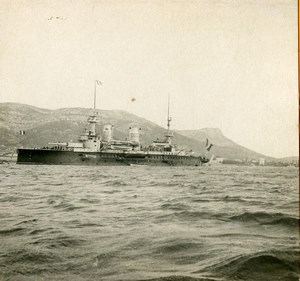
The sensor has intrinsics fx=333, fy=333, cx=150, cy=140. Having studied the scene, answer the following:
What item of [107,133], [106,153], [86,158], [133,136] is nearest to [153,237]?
[86,158]

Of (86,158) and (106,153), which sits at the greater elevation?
(106,153)

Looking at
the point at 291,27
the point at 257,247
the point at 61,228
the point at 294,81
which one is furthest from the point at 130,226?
the point at 291,27

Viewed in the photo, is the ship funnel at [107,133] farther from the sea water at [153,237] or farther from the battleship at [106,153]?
the sea water at [153,237]

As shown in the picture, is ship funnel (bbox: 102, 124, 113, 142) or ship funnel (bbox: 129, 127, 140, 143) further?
ship funnel (bbox: 102, 124, 113, 142)

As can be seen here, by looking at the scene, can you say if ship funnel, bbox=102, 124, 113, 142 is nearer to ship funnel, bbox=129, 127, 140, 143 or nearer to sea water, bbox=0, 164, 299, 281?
ship funnel, bbox=129, 127, 140, 143

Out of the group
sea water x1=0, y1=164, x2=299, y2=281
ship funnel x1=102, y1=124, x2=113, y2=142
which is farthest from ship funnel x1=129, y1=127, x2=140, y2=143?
sea water x1=0, y1=164, x2=299, y2=281

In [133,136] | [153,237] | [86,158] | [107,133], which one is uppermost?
[107,133]

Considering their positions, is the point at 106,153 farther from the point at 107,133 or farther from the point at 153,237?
the point at 153,237
